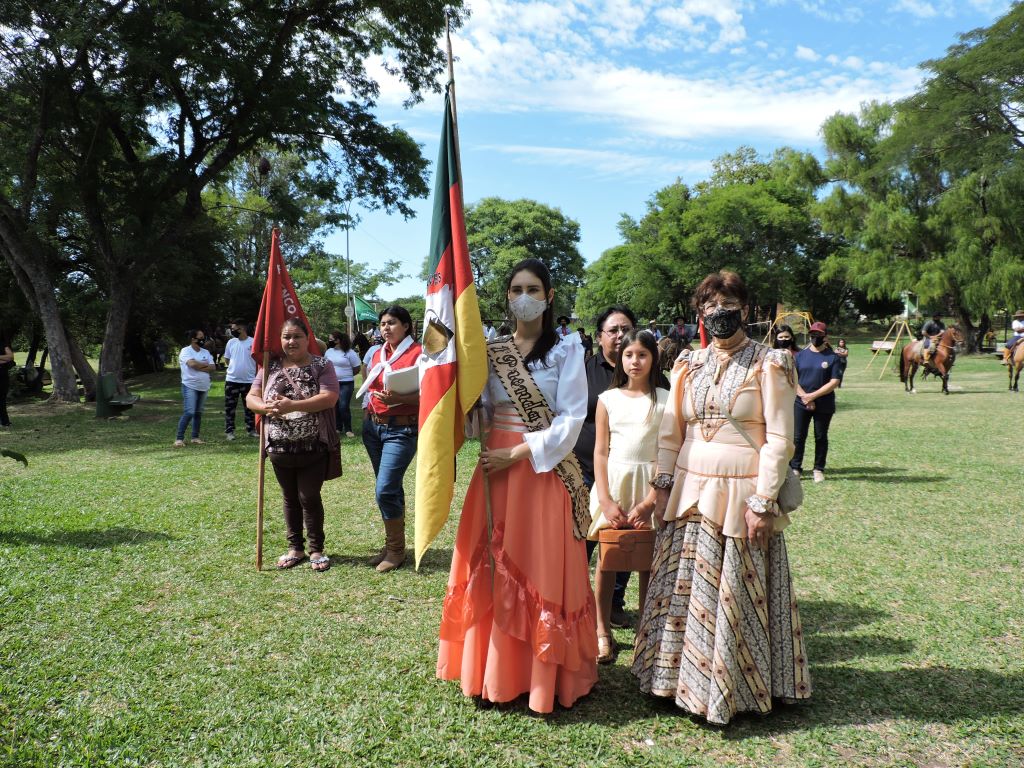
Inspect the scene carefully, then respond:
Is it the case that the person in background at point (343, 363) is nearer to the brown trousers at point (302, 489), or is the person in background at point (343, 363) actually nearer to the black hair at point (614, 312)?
the brown trousers at point (302, 489)

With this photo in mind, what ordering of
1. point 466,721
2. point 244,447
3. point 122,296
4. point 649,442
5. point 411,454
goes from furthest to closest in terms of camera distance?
1. point 122,296
2. point 244,447
3. point 411,454
4. point 649,442
5. point 466,721

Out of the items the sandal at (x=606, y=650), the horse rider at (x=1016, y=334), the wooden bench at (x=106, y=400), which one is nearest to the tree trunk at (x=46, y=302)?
the wooden bench at (x=106, y=400)

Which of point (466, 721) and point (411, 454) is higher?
point (411, 454)

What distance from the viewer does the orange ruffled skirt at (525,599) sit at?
11.1 feet

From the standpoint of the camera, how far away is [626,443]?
4.21m

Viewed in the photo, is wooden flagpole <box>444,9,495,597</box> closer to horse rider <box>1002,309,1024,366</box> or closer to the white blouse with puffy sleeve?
the white blouse with puffy sleeve

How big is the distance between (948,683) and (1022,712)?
0.35 meters

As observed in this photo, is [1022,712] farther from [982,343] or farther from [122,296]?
[982,343]

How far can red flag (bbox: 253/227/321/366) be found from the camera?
5680mm

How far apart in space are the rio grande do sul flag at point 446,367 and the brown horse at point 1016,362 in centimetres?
1933

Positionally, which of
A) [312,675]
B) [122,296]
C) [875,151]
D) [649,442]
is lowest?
[312,675]

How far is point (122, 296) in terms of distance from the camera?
60.8ft

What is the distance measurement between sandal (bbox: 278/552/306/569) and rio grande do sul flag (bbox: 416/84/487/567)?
2769 mm

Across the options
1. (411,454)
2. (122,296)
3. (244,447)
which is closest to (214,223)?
(122,296)
